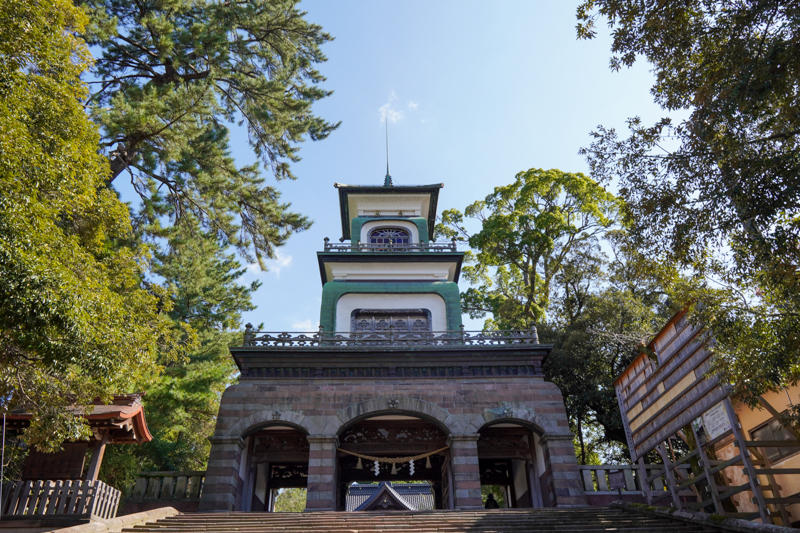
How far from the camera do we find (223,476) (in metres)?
13.9

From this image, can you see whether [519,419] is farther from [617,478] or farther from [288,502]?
[288,502]

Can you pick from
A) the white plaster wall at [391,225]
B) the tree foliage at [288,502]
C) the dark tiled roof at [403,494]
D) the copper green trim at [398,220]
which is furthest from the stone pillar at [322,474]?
the tree foliage at [288,502]

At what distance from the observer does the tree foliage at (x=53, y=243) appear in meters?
7.51

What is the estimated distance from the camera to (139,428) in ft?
41.4

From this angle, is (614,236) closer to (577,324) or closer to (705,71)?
(577,324)

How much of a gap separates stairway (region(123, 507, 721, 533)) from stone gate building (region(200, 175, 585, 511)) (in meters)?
2.12

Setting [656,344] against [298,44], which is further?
[298,44]

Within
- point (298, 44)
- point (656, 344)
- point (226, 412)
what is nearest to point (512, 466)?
point (656, 344)

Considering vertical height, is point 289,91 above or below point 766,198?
above

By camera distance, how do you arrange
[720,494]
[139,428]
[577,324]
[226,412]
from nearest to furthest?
[720,494]
[139,428]
[226,412]
[577,324]

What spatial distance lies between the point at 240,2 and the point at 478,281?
17.5 meters

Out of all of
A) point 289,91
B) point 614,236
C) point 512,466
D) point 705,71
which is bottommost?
point 512,466

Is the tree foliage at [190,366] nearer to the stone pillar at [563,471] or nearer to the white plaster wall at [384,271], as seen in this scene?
the white plaster wall at [384,271]

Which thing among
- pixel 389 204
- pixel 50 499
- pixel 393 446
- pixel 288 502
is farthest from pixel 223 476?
pixel 288 502
